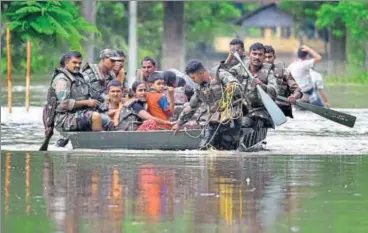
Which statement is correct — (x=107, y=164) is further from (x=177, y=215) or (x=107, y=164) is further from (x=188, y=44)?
(x=188, y=44)

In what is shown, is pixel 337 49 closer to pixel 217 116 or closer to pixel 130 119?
pixel 130 119

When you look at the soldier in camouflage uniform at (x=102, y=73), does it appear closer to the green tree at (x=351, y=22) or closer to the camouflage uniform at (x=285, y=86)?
the camouflage uniform at (x=285, y=86)

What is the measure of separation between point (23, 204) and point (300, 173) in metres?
4.14

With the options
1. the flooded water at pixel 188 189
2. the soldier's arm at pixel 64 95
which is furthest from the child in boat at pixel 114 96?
the flooded water at pixel 188 189

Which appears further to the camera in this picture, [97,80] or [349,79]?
[349,79]

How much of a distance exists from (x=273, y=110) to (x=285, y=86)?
1351 millimetres

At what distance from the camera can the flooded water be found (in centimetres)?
1194

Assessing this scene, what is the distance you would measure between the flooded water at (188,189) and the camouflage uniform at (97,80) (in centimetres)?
87

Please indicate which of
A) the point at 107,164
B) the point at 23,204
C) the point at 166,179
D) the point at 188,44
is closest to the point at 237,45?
the point at 107,164

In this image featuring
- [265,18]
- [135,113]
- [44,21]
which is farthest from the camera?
[265,18]

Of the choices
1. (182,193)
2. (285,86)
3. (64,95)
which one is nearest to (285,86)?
(285,86)

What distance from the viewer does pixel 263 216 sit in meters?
12.3

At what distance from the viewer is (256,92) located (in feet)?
62.4

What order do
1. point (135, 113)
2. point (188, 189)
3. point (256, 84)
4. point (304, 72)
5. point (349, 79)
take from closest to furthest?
point (188, 189) < point (256, 84) < point (135, 113) < point (304, 72) < point (349, 79)
